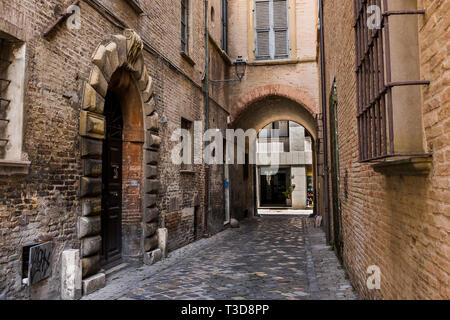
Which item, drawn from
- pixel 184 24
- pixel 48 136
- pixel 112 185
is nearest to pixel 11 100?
pixel 48 136

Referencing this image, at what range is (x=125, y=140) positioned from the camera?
7.71 metres

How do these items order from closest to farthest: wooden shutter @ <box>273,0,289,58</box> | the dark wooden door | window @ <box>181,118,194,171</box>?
1. the dark wooden door
2. window @ <box>181,118,194,171</box>
3. wooden shutter @ <box>273,0,289,58</box>

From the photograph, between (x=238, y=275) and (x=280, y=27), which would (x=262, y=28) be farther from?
(x=238, y=275)

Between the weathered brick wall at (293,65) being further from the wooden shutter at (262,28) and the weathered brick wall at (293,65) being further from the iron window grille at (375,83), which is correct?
the iron window grille at (375,83)

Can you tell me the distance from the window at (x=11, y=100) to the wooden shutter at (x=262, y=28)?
1271cm

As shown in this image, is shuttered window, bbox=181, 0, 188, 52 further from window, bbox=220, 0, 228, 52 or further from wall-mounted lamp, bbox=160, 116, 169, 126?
window, bbox=220, 0, 228, 52

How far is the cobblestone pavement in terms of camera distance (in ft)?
18.7

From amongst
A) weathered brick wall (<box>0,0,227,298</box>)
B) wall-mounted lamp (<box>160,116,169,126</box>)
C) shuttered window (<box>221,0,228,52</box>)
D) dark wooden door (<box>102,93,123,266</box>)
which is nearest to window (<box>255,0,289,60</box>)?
shuttered window (<box>221,0,228,52</box>)

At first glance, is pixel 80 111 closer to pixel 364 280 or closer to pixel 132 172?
pixel 132 172

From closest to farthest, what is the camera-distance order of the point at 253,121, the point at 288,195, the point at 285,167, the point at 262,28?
the point at 262,28, the point at 253,121, the point at 288,195, the point at 285,167

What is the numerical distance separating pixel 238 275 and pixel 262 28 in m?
12.0

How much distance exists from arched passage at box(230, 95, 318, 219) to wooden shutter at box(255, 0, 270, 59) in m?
1.85

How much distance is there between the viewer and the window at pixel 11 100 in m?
4.50

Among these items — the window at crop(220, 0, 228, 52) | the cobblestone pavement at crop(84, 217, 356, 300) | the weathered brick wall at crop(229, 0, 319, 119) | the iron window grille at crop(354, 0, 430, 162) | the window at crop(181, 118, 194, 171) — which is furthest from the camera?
the weathered brick wall at crop(229, 0, 319, 119)
